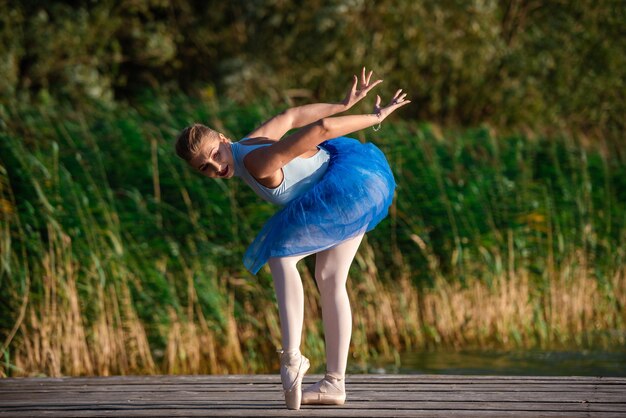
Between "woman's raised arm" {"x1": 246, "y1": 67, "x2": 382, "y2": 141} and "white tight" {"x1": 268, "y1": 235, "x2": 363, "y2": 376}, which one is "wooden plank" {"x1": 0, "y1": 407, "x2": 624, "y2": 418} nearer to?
"white tight" {"x1": 268, "y1": 235, "x2": 363, "y2": 376}

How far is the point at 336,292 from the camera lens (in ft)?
13.0

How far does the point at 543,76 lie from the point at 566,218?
10.3m

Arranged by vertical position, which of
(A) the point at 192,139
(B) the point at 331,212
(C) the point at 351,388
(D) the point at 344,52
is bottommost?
(C) the point at 351,388

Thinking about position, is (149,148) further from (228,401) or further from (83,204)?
(228,401)

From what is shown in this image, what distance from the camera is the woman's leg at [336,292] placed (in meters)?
3.95

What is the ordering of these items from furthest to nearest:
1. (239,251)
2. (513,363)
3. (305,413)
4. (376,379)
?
(513,363) → (239,251) → (376,379) → (305,413)

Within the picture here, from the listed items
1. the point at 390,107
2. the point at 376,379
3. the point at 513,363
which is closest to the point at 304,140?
the point at 390,107

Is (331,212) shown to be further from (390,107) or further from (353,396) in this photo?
(353,396)

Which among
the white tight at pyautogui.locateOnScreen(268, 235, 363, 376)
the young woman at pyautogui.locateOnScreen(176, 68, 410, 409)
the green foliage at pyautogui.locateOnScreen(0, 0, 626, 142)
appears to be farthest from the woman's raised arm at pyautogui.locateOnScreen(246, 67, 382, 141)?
the green foliage at pyautogui.locateOnScreen(0, 0, 626, 142)

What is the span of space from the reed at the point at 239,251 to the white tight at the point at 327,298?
7.53ft

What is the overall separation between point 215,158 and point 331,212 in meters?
0.46

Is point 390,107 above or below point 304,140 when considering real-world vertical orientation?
above

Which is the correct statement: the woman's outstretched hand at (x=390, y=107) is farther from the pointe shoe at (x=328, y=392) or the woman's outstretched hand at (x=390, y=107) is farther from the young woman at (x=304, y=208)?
Answer: the pointe shoe at (x=328, y=392)

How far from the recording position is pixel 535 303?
745cm
